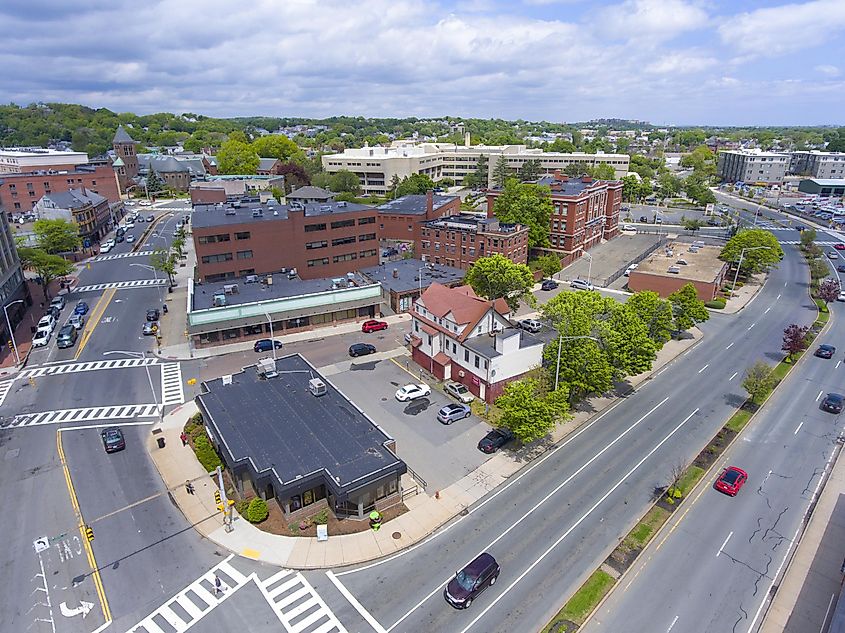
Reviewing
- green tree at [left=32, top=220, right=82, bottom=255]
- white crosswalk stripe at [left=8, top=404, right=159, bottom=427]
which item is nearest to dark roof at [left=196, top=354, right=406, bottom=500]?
white crosswalk stripe at [left=8, top=404, right=159, bottom=427]

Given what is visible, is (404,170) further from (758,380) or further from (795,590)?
(795,590)

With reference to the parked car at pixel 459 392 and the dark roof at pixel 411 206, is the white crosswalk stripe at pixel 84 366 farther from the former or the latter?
the dark roof at pixel 411 206

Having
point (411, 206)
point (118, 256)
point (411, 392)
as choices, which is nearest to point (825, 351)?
point (411, 392)

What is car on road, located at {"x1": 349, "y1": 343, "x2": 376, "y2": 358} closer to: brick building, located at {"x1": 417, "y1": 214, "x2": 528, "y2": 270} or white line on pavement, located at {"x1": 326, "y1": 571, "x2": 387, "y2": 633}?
white line on pavement, located at {"x1": 326, "y1": 571, "x2": 387, "y2": 633}

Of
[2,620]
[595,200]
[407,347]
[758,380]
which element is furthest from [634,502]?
[595,200]

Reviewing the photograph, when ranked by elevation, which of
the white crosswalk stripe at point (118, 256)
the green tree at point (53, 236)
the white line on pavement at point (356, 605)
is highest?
the green tree at point (53, 236)

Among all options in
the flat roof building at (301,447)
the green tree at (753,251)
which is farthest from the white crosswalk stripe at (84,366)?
the green tree at (753,251)
